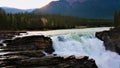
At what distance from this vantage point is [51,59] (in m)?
39.2

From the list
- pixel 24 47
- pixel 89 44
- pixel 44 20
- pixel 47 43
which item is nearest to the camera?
pixel 24 47

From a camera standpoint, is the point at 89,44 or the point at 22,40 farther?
the point at 89,44

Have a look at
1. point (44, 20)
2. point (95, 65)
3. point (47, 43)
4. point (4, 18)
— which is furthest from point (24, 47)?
point (44, 20)

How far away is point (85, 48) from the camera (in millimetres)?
53438

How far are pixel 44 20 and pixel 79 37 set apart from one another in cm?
7726

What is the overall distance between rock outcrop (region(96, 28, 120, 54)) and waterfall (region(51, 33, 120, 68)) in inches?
28.1

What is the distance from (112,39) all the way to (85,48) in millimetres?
4635

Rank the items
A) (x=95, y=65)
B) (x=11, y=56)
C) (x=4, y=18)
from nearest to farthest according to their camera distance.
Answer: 1. (x=11, y=56)
2. (x=95, y=65)
3. (x=4, y=18)

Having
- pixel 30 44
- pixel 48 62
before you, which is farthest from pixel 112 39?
pixel 48 62

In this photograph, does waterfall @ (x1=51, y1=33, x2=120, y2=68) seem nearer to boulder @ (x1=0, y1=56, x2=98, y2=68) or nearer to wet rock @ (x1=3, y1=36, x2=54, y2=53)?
wet rock @ (x1=3, y1=36, x2=54, y2=53)

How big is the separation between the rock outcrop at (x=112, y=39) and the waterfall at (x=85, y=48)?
715 millimetres

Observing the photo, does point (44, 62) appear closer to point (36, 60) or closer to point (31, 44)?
point (36, 60)

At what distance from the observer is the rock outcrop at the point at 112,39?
51.6 meters

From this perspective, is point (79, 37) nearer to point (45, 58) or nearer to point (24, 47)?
point (24, 47)
